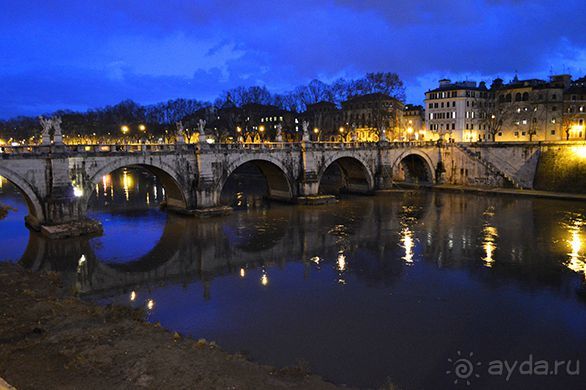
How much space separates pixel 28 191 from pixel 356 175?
3190 centimetres

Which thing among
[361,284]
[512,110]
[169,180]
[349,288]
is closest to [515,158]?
[512,110]

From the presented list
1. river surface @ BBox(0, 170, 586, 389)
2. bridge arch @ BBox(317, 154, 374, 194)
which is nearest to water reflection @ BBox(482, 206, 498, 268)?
river surface @ BBox(0, 170, 586, 389)

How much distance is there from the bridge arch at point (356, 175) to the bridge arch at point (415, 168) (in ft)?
13.1

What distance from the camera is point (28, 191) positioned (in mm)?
27250

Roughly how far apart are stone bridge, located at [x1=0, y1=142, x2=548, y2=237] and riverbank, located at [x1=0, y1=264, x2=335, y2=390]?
14.3 meters

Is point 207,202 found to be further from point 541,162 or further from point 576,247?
point 541,162

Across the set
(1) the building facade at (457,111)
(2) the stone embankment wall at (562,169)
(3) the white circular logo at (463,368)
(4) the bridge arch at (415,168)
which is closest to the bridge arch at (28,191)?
(3) the white circular logo at (463,368)

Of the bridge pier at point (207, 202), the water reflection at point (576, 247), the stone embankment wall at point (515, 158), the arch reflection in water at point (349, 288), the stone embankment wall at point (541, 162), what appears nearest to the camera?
the arch reflection in water at point (349, 288)

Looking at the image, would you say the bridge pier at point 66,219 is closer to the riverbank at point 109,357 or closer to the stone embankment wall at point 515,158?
the riverbank at point 109,357

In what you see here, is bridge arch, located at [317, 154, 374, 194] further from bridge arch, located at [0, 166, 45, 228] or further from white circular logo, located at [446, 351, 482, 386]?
white circular logo, located at [446, 351, 482, 386]

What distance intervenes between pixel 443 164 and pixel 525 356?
44.0 m

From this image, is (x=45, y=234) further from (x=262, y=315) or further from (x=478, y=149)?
(x=478, y=149)

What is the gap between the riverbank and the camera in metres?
10.2

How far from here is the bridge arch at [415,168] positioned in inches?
2082
